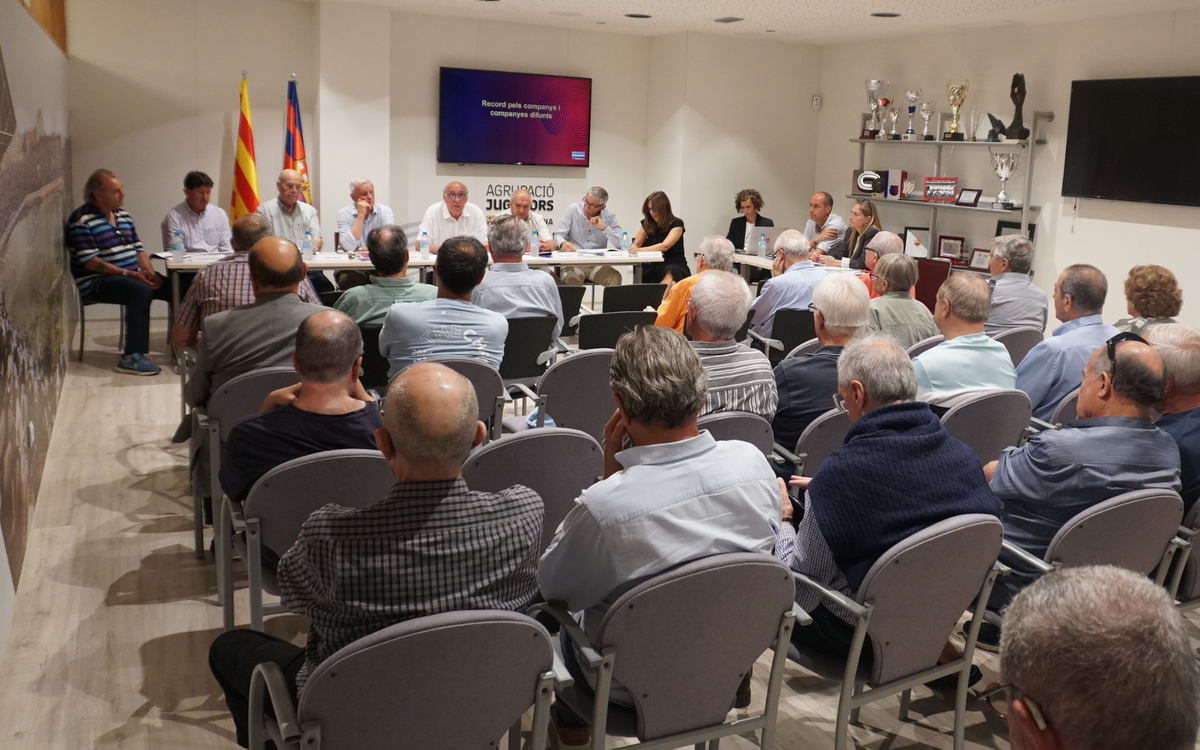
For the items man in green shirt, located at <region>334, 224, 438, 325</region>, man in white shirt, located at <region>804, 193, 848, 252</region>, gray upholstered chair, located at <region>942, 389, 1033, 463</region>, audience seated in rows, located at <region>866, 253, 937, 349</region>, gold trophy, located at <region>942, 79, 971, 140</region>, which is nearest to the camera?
gray upholstered chair, located at <region>942, 389, 1033, 463</region>

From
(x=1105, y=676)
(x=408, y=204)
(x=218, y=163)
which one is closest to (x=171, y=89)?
(x=218, y=163)

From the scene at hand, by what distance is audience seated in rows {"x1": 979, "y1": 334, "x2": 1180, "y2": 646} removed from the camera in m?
2.71

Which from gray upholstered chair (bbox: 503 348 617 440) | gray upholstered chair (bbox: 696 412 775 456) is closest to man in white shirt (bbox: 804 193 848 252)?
gray upholstered chair (bbox: 503 348 617 440)

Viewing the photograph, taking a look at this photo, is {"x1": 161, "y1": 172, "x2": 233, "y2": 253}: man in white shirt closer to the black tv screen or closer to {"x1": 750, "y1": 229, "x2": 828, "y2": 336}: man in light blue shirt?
{"x1": 750, "y1": 229, "x2": 828, "y2": 336}: man in light blue shirt

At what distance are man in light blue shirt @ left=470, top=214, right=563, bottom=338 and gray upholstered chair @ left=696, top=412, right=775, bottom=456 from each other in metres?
2.02

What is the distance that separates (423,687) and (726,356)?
200 centimetres

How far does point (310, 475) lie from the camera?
2568mm

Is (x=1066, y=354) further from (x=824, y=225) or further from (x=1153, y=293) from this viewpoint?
(x=824, y=225)

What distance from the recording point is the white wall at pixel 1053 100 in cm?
764

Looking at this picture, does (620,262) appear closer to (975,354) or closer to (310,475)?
(975,354)

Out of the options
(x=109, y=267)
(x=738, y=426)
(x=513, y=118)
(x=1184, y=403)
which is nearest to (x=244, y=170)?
(x=109, y=267)

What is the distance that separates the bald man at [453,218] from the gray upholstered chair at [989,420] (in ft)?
18.1

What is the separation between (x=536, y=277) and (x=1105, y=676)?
4281 mm

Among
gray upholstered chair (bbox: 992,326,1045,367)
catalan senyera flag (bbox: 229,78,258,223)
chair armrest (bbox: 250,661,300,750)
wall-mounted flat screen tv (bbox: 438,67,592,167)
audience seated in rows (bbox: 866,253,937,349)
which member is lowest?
chair armrest (bbox: 250,661,300,750)
